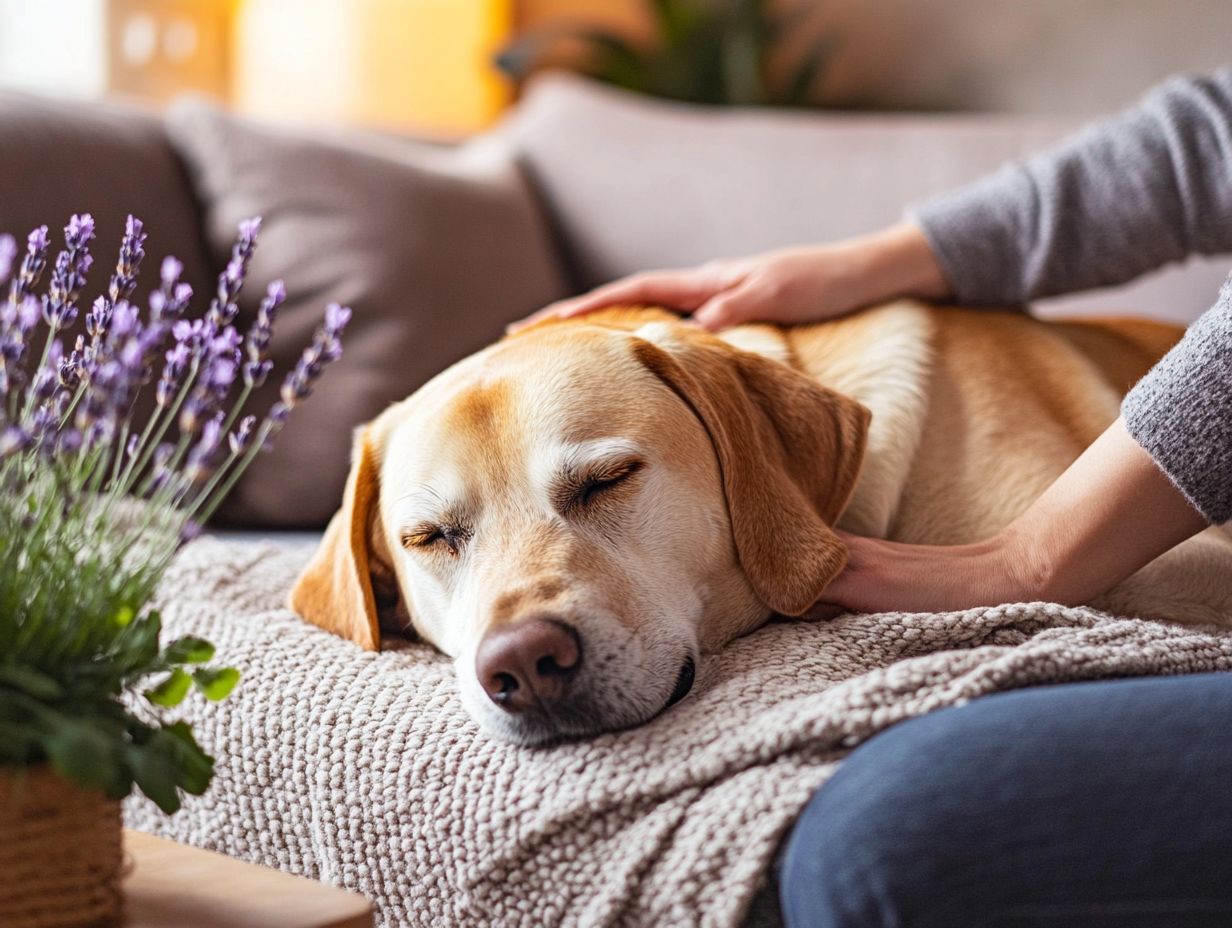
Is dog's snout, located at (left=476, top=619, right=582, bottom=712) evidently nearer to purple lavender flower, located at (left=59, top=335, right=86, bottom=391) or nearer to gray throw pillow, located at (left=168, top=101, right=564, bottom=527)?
purple lavender flower, located at (left=59, top=335, right=86, bottom=391)

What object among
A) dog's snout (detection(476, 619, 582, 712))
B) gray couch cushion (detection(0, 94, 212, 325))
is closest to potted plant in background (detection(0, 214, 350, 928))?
dog's snout (detection(476, 619, 582, 712))

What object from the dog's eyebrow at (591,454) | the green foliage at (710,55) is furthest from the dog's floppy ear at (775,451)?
the green foliage at (710,55)

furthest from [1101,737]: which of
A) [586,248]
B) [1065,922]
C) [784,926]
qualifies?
[586,248]

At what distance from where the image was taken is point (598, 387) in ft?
4.18

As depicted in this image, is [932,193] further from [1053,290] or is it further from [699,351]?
[699,351]

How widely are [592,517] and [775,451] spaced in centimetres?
22

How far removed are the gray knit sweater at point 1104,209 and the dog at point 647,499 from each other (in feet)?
0.67

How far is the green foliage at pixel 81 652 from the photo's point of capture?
792 mm

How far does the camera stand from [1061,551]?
120 cm

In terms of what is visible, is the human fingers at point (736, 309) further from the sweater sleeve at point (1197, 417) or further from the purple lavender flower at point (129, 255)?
the purple lavender flower at point (129, 255)

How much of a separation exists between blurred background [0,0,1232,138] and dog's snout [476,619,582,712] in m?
2.49

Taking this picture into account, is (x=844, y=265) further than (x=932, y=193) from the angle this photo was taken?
No

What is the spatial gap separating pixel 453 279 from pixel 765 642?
46.4 inches

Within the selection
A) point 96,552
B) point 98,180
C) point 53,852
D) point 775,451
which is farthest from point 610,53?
point 53,852
